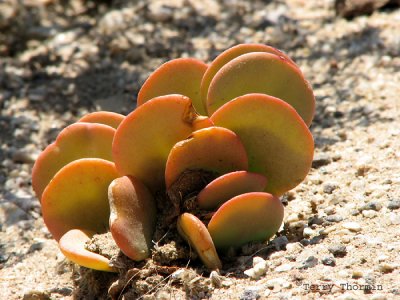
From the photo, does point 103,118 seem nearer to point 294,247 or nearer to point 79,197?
point 79,197

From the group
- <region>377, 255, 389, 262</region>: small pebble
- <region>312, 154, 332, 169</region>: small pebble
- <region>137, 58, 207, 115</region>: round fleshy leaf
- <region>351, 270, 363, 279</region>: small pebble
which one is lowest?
<region>312, 154, 332, 169</region>: small pebble

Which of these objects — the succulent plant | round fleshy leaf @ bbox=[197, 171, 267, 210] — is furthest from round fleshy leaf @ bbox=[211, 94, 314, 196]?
round fleshy leaf @ bbox=[197, 171, 267, 210]

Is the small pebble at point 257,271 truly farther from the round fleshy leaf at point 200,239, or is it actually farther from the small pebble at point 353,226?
the small pebble at point 353,226

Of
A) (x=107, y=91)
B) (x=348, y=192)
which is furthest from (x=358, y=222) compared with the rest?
(x=107, y=91)

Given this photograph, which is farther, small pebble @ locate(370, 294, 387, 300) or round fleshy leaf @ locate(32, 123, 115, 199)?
round fleshy leaf @ locate(32, 123, 115, 199)

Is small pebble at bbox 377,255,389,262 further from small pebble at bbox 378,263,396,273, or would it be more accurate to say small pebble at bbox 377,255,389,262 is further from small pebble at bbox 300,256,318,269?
small pebble at bbox 300,256,318,269

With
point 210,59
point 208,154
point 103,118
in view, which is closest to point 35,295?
point 103,118

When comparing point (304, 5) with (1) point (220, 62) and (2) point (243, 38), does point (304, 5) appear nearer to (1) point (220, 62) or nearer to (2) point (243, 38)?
(2) point (243, 38)
